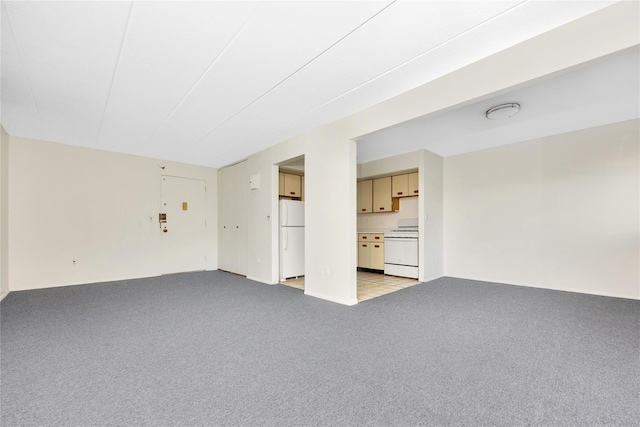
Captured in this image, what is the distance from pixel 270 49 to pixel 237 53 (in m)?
0.28

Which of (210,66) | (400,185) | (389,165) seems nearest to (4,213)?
(210,66)

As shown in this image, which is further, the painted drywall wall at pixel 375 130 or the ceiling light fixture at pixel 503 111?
the ceiling light fixture at pixel 503 111

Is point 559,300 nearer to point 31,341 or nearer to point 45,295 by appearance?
point 31,341

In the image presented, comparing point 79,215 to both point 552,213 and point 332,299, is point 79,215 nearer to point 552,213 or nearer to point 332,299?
point 332,299

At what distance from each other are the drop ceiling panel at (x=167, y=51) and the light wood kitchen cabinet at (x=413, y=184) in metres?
4.41

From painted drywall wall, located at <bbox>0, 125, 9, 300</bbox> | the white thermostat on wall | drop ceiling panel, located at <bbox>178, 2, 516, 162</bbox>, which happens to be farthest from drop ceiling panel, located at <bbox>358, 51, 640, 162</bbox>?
painted drywall wall, located at <bbox>0, 125, 9, 300</bbox>

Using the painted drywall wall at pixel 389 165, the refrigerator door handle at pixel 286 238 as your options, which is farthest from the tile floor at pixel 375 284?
the painted drywall wall at pixel 389 165

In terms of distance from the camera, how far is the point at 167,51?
2.20 meters

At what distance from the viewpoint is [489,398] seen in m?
1.59

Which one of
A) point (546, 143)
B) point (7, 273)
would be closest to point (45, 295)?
point (7, 273)

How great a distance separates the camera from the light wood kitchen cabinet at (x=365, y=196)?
6574 mm

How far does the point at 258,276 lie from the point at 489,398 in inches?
163

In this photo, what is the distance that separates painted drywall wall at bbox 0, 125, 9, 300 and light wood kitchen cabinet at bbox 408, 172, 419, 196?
6702 millimetres

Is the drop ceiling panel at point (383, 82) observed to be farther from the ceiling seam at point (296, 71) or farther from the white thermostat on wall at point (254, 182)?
the white thermostat on wall at point (254, 182)
